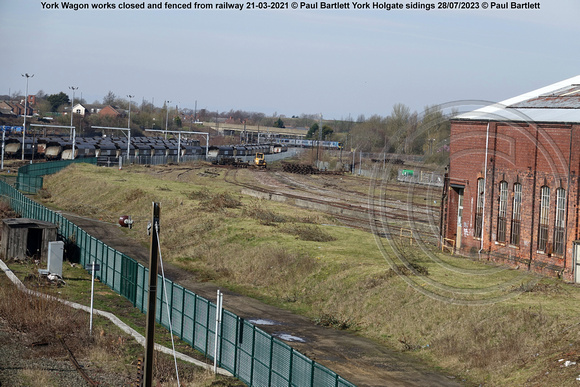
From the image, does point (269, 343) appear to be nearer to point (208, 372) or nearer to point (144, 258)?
point (208, 372)

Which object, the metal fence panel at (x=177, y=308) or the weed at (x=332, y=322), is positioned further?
the weed at (x=332, y=322)

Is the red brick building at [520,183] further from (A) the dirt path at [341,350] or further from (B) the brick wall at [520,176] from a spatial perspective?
(A) the dirt path at [341,350]

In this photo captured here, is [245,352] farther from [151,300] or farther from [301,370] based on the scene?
[151,300]

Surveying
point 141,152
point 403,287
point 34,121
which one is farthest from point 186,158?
point 403,287

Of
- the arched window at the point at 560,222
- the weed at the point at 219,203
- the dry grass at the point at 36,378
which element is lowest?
the dry grass at the point at 36,378

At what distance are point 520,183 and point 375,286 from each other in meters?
9.04

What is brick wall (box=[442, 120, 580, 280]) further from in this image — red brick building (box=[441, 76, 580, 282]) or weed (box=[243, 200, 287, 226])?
weed (box=[243, 200, 287, 226])

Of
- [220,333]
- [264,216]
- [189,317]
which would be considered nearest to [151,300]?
[220,333]

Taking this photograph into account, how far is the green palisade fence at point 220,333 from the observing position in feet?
57.2

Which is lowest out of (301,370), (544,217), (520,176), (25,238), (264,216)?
(301,370)

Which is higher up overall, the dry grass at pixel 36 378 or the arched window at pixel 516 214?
the arched window at pixel 516 214

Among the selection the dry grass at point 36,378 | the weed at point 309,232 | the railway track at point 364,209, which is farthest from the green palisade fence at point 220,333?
the railway track at point 364,209

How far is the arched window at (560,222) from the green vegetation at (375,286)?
2.01 metres

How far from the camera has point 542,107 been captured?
31938 mm
